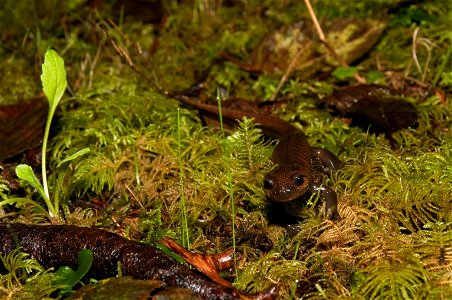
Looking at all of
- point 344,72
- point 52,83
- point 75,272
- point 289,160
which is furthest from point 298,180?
point 344,72

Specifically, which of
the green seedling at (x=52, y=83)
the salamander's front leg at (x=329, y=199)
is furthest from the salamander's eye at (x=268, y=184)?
the green seedling at (x=52, y=83)

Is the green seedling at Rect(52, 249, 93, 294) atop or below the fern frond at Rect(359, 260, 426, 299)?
below

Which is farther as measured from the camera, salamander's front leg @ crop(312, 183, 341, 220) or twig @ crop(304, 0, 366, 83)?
twig @ crop(304, 0, 366, 83)

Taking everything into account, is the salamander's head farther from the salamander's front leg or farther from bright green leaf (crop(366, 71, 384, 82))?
bright green leaf (crop(366, 71, 384, 82))

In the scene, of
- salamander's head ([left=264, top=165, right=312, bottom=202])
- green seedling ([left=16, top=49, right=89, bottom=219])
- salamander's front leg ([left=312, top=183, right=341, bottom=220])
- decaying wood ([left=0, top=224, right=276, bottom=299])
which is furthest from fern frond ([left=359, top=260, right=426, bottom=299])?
green seedling ([left=16, top=49, right=89, bottom=219])

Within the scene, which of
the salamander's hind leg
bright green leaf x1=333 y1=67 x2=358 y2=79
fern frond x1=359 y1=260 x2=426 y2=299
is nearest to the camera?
fern frond x1=359 y1=260 x2=426 y2=299

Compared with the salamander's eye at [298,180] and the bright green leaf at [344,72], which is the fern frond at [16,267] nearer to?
the salamander's eye at [298,180]

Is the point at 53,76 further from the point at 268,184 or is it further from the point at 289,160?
the point at 289,160
